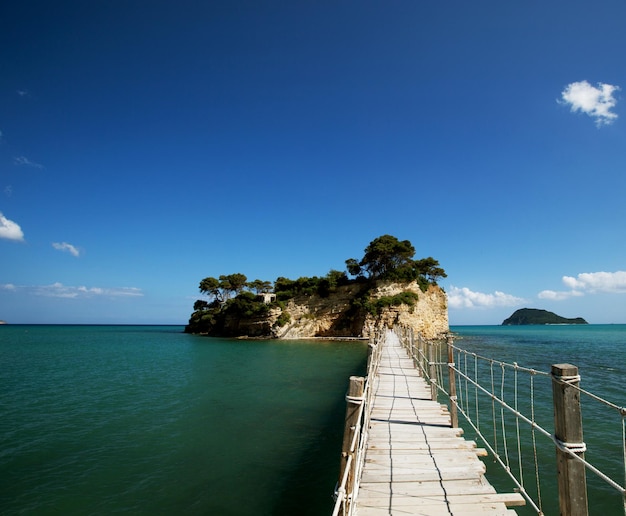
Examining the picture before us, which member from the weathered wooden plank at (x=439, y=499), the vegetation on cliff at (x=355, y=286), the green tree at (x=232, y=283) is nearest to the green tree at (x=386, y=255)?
the vegetation on cliff at (x=355, y=286)

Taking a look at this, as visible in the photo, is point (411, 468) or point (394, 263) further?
point (394, 263)

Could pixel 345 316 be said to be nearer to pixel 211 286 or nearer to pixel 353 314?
pixel 353 314

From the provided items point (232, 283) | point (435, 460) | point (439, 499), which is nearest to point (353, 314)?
point (232, 283)

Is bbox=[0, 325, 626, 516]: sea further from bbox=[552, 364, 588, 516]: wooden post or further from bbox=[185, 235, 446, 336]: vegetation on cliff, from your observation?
bbox=[185, 235, 446, 336]: vegetation on cliff

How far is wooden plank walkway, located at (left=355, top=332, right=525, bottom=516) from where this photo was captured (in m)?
3.65

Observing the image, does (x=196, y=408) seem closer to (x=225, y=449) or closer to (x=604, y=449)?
(x=225, y=449)

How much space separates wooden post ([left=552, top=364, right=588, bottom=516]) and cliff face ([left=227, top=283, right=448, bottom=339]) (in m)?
37.9

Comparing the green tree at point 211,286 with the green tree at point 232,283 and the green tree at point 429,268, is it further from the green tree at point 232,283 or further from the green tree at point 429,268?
the green tree at point 429,268

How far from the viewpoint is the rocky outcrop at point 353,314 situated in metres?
40.1

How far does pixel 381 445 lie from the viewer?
530 centimetres

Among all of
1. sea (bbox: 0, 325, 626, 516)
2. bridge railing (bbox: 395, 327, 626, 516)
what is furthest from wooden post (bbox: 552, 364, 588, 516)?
sea (bbox: 0, 325, 626, 516)

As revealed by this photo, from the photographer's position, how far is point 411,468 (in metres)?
4.52

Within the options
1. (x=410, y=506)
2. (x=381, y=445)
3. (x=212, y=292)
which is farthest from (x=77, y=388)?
(x=212, y=292)

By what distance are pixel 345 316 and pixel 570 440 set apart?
4228 centimetres
